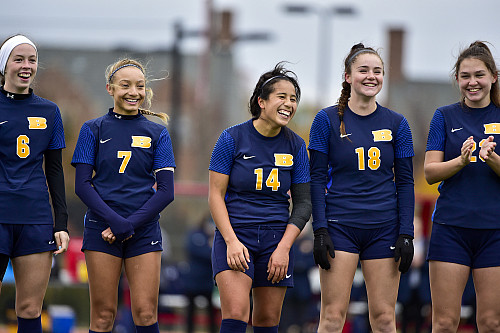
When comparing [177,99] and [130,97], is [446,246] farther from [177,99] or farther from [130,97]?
[177,99]

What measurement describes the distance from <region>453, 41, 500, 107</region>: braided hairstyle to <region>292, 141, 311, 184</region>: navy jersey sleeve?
48.8 inches

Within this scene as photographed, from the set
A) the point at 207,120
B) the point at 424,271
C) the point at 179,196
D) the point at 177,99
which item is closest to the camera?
the point at 424,271

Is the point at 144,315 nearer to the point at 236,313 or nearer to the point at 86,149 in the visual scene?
the point at 236,313

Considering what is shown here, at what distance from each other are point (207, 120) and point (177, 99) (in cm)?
991

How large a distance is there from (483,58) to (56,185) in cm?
313

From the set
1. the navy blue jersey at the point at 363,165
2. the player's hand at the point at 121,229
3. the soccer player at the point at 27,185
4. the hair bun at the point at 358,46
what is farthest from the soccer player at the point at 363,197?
the soccer player at the point at 27,185

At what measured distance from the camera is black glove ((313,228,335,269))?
16.6 feet

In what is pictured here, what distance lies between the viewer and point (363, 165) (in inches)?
205

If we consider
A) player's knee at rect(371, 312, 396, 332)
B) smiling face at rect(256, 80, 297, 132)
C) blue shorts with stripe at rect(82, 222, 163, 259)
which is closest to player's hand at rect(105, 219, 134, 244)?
blue shorts with stripe at rect(82, 222, 163, 259)

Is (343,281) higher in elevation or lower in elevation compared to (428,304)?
higher

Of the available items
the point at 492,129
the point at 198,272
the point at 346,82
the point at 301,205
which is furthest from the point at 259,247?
the point at 198,272

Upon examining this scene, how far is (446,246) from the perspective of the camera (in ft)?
17.1

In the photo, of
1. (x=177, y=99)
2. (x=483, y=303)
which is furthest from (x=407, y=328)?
(x=177, y=99)

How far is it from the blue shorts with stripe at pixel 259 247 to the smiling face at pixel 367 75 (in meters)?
1.10
